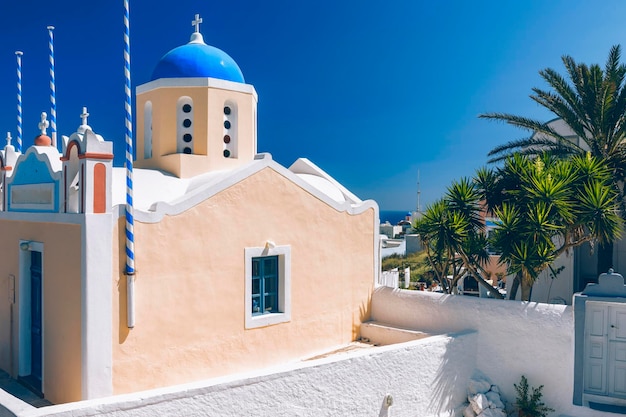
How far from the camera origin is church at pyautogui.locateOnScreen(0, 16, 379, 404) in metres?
7.83

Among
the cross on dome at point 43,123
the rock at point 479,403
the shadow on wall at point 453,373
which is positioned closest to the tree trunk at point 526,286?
the shadow on wall at point 453,373

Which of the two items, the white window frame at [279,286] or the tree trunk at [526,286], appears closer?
the white window frame at [279,286]

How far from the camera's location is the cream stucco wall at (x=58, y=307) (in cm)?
779

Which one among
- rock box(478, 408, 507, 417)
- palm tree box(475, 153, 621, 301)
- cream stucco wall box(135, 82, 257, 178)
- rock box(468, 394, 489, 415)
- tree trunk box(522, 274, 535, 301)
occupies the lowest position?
rock box(478, 408, 507, 417)

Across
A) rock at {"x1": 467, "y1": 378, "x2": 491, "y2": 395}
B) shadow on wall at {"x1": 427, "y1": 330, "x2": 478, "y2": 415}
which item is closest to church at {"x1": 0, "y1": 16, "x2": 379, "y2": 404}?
shadow on wall at {"x1": 427, "y1": 330, "x2": 478, "y2": 415}

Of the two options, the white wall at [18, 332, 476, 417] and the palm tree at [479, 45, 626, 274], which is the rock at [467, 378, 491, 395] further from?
the palm tree at [479, 45, 626, 274]

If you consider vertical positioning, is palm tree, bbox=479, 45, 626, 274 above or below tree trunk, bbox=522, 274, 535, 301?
above

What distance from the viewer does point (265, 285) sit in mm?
10289

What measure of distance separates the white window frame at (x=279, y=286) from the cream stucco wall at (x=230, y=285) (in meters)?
0.12

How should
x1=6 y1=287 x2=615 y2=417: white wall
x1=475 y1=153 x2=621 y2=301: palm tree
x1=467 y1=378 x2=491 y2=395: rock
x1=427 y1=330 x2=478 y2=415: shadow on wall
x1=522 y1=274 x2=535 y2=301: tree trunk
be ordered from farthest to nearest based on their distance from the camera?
x1=522 y1=274 x2=535 y2=301: tree trunk, x1=475 y1=153 x2=621 y2=301: palm tree, x1=467 y1=378 x2=491 y2=395: rock, x1=427 y1=330 x2=478 y2=415: shadow on wall, x1=6 y1=287 x2=615 y2=417: white wall

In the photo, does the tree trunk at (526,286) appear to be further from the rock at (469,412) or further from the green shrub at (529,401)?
the rock at (469,412)

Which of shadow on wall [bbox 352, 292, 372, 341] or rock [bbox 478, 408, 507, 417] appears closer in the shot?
rock [bbox 478, 408, 507, 417]

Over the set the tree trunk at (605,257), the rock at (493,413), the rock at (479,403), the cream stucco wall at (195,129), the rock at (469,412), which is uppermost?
the cream stucco wall at (195,129)

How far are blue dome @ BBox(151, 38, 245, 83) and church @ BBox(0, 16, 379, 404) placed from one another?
37 millimetres
